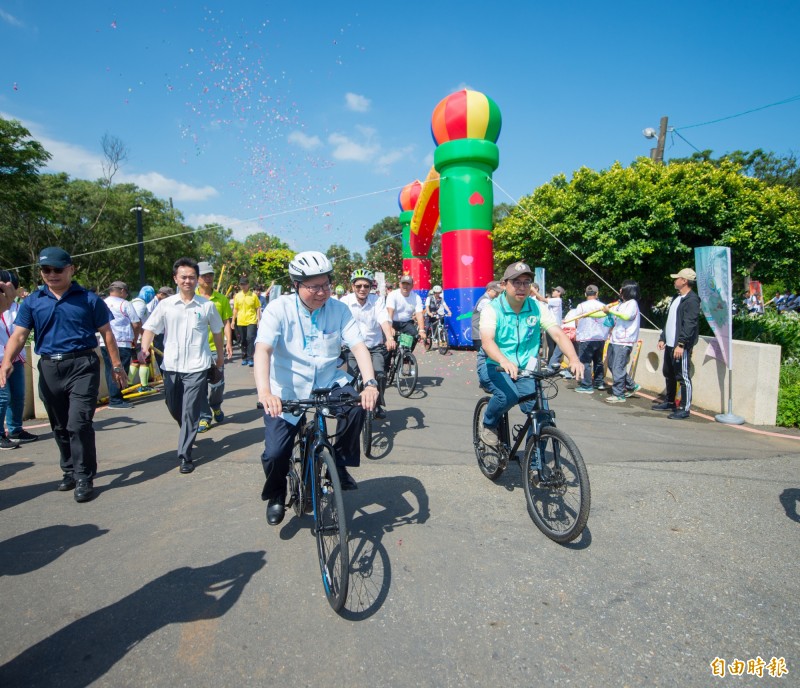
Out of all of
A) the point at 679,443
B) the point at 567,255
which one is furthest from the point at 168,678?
the point at 567,255

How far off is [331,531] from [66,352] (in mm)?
3092

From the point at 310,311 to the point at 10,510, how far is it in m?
3.15

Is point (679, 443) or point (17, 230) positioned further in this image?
point (17, 230)

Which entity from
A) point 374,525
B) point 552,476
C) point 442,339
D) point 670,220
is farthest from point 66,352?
point 670,220

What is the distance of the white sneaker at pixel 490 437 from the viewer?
4328 mm

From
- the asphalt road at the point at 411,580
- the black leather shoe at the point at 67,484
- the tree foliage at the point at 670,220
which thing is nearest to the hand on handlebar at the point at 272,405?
the asphalt road at the point at 411,580

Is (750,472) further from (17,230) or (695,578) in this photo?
(17,230)

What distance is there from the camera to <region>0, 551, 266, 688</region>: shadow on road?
2.25 metres

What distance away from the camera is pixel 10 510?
4055 mm

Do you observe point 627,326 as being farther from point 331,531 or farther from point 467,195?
point 467,195

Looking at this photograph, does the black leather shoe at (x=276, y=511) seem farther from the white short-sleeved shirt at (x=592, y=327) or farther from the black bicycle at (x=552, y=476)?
the white short-sleeved shirt at (x=592, y=327)

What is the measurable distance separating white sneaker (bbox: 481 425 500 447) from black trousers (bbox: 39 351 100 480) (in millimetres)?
3417

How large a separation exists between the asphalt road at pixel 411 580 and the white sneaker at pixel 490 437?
396 millimetres

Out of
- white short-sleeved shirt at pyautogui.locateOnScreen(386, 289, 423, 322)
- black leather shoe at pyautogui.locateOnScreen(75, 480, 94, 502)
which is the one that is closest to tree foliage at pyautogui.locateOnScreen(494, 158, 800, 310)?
white short-sleeved shirt at pyautogui.locateOnScreen(386, 289, 423, 322)
